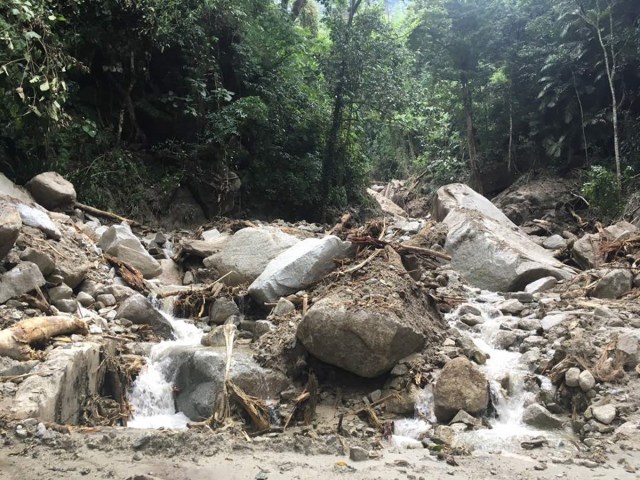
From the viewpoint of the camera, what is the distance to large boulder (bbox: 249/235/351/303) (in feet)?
22.9

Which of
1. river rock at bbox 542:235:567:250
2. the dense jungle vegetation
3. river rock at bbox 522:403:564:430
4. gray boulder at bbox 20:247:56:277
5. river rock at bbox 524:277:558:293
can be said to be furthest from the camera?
river rock at bbox 542:235:567:250

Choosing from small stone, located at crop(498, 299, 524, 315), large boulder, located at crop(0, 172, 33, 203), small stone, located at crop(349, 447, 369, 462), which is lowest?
small stone, located at crop(349, 447, 369, 462)

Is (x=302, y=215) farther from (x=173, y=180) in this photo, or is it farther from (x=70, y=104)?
(x=70, y=104)

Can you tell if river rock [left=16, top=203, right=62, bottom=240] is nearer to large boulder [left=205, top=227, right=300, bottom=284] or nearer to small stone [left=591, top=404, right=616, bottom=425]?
large boulder [left=205, top=227, right=300, bottom=284]

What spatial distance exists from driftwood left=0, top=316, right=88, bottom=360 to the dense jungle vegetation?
383cm

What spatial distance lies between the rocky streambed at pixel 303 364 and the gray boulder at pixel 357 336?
0.02m

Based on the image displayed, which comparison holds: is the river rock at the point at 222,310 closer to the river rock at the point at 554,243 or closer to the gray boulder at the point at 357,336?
the gray boulder at the point at 357,336

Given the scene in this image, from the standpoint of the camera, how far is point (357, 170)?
1733cm

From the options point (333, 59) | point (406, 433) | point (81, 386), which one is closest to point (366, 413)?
point (406, 433)

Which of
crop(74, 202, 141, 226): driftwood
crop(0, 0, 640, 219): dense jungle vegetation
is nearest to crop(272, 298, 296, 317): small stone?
crop(0, 0, 640, 219): dense jungle vegetation

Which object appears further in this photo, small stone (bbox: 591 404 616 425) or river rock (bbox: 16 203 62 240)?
river rock (bbox: 16 203 62 240)

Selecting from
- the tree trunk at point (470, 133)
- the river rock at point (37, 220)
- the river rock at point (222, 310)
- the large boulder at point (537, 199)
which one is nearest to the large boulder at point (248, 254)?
the river rock at point (222, 310)

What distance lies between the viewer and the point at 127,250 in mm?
8148

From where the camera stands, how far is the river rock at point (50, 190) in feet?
28.2
